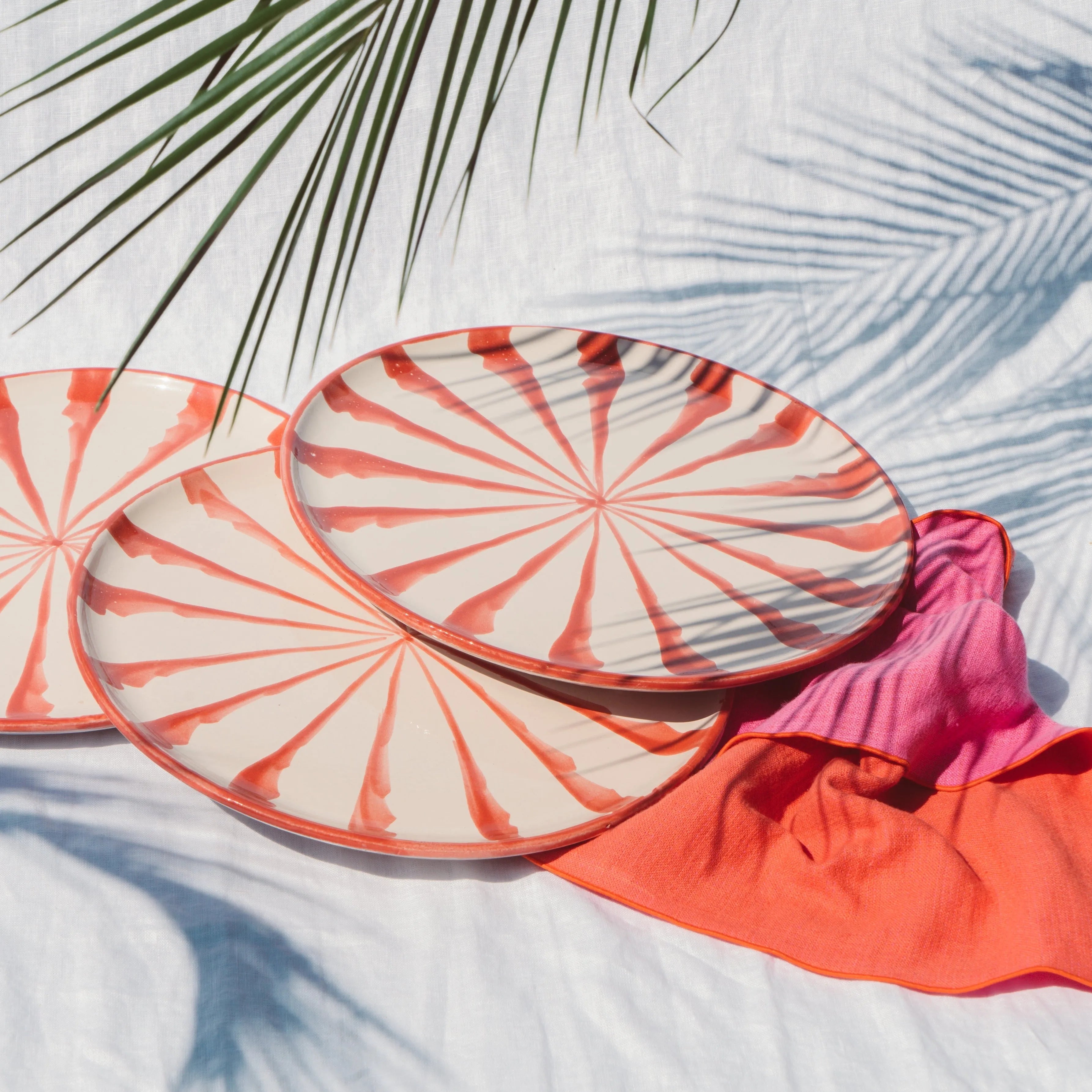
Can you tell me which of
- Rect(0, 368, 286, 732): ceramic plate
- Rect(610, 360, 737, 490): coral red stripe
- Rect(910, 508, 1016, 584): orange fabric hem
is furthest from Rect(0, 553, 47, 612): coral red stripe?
Rect(910, 508, 1016, 584): orange fabric hem

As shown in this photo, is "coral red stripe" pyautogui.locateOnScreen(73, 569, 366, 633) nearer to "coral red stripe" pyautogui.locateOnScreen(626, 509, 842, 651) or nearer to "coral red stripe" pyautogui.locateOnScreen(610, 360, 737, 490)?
"coral red stripe" pyautogui.locateOnScreen(626, 509, 842, 651)

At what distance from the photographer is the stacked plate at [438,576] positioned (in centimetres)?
84

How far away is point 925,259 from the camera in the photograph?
1618 mm

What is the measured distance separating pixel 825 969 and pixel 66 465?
0.85 m

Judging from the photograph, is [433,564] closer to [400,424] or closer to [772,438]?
[400,424]

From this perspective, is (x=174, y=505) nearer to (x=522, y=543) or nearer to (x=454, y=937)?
(x=522, y=543)

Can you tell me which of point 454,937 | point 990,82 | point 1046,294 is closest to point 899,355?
point 1046,294

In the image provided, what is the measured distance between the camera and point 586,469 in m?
1.09

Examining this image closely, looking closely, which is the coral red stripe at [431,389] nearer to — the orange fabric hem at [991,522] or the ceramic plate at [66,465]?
the ceramic plate at [66,465]

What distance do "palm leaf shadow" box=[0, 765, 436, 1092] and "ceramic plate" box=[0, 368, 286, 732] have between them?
0.37 feet

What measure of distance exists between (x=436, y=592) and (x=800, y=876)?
0.34 metres

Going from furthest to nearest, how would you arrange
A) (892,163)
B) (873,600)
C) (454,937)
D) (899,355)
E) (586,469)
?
(892,163), (899,355), (586,469), (873,600), (454,937)

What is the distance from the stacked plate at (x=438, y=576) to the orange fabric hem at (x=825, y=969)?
5cm

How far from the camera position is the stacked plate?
0.84 metres
